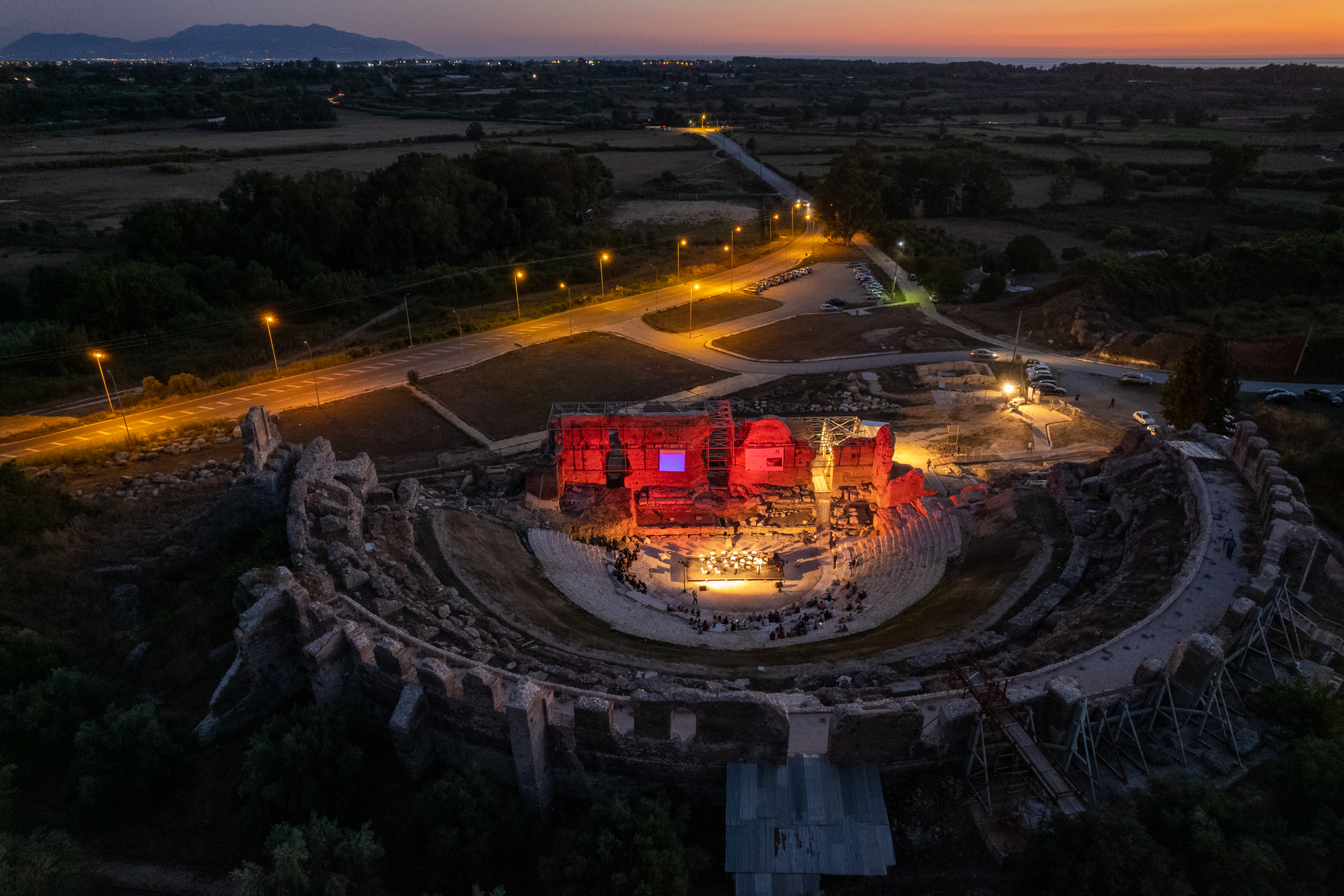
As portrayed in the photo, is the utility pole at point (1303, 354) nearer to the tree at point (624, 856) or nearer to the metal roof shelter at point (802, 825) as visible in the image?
the metal roof shelter at point (802, 825)

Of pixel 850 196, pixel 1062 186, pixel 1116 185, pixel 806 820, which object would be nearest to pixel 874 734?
pixel 806 820

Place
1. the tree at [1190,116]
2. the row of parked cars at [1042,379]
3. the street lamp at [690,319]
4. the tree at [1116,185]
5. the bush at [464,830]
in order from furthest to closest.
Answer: the tree at [1190,116]
the tree at [1116,185]
the street lamp at [690,319]
the row of parked cars at [1042,379]
the bush at [464,830]

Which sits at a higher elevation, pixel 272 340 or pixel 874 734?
pixel 874 734

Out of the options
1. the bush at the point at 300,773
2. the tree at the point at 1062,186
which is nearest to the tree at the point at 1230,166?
the tree at the point at 1062,186

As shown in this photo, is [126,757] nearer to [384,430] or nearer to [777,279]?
[384,430]

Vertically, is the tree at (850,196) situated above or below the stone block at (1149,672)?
above

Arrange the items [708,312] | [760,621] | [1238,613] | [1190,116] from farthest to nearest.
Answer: [1190,116] → [708,312] → [760,621] → [1238,613]

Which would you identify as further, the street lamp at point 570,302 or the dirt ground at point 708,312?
the dirt ground at point 708,312

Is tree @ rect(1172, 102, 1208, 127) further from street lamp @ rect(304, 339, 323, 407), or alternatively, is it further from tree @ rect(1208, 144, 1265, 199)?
street lamp @ rect(304, 339, 323, 407)
